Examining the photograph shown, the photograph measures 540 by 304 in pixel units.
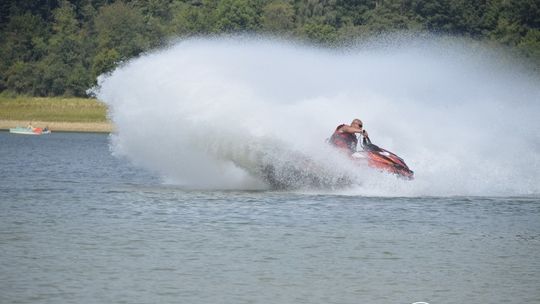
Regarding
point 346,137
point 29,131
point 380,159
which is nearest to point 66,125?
point 29,131

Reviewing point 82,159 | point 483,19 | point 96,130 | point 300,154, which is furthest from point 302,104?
point 483,19

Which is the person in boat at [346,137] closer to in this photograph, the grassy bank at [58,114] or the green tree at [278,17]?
the grassy bank at [58,114]

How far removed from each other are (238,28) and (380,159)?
85.6 metres

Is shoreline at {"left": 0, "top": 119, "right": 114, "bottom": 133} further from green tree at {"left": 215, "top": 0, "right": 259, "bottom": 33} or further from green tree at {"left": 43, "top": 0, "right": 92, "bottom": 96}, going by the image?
green tree at {"left": 215, "top": 0, "right": 259, "bottom": 33}

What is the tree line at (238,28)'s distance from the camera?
4208 inches

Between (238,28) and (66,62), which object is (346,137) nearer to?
(238,28)

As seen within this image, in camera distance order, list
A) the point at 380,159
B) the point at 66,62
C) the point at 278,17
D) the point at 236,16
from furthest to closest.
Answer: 1. the point at 66,62
2. the point at 278,17
3. the point at 236,16
4. the point at 380,159

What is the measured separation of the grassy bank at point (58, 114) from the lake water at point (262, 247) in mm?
68576

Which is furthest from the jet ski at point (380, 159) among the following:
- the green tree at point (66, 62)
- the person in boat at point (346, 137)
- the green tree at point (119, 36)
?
the green tree at point (66, 62)

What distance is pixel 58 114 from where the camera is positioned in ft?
334

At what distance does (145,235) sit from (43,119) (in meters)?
81.1

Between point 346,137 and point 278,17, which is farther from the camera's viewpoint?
point 278,17

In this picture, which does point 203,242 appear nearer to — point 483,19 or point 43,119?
point 43,119

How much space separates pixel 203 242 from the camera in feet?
69.2
